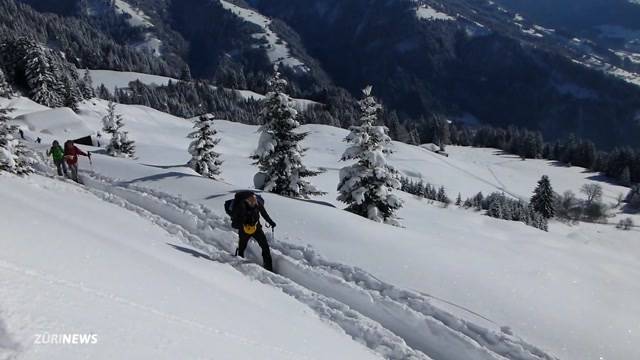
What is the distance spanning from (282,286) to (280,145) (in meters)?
16.2

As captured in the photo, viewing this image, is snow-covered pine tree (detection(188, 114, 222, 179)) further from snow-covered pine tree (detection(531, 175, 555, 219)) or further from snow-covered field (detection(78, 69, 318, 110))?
snow-covered field (detection(78, 69, 318, 110))

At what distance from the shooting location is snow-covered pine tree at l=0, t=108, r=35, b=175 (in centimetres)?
1577

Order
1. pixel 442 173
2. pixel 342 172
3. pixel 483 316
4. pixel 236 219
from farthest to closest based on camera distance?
pixel 442 173 < pixel 342 172 < pixel 236 219 < pixel 483 316

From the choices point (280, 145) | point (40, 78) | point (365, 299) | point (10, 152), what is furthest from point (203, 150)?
point (40, 78)

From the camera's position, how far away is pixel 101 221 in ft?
42.8

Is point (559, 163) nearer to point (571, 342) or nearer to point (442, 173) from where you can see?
point (442, 173)

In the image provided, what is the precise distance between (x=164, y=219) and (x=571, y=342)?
11.5 m

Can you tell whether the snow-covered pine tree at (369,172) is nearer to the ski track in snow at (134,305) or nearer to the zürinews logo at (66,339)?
the ski track in snow at (134,305)

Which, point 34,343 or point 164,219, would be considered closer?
point 34,343

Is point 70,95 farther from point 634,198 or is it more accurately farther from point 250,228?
point 634,198

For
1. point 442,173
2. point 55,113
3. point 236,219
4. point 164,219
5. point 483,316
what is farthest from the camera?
point 442,173

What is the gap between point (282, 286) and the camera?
1127 cm

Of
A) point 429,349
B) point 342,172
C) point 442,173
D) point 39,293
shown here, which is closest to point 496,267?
point 429,349

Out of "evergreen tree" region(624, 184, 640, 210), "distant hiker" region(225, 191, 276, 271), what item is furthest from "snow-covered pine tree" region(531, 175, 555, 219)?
"distant hiker" region(225, 191, 276, 271)
